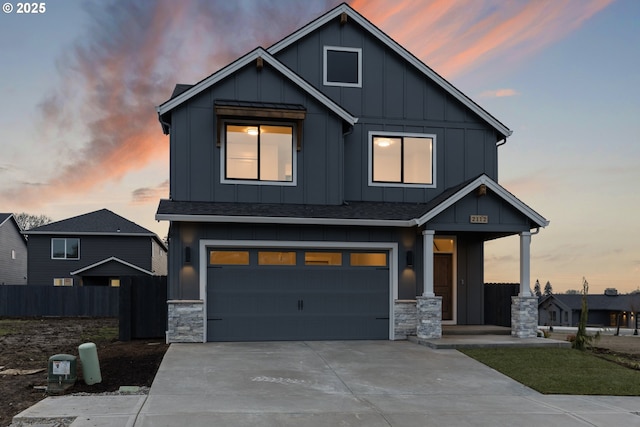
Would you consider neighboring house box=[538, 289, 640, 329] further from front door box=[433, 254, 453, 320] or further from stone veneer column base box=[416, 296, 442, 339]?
stone veneer column base box=[416, 296, 442, 339]

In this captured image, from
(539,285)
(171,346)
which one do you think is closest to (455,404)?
(171,346)

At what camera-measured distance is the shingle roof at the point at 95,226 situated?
32844 millimetres

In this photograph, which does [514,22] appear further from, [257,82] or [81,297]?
[81,297]

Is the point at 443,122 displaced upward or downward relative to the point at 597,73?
downward

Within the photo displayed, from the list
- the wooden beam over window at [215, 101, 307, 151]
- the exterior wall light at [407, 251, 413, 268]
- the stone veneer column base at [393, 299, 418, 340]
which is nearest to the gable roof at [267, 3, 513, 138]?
the wooden beam over window at [215, 101, 307, 151]

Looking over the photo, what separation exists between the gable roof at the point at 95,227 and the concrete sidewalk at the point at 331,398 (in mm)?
23189

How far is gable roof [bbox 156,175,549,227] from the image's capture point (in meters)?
13.3

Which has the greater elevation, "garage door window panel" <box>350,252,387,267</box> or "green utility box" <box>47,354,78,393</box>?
"garage door window panel" <box>350,252,387,267</box>

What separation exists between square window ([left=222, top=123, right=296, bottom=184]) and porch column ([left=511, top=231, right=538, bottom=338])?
6493mm

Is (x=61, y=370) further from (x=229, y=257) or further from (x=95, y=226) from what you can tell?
(x=95, y=226)

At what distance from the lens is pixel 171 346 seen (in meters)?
13.0

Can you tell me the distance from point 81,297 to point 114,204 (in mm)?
12683

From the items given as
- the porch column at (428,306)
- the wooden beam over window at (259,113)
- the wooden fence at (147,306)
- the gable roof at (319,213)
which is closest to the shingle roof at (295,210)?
the gable roof at (319,213)

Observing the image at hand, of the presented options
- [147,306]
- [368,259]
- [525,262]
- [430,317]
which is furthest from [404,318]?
[147,306]
